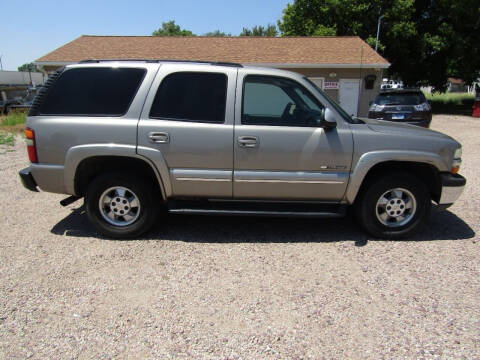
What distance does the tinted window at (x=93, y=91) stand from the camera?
12.4 ft

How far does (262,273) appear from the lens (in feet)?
10.9

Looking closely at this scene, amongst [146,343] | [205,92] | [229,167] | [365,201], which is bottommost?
[146,343]

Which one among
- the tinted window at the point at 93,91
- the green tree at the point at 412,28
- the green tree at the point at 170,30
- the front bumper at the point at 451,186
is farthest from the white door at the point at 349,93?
the green tree at the point at 170,30

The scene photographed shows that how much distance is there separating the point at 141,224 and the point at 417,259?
3.10 meters

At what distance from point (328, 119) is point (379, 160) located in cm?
74

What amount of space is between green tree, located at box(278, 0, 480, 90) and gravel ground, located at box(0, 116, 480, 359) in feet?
68.7

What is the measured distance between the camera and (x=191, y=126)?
12.1 ft

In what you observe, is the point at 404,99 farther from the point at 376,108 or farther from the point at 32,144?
the point at 32,144

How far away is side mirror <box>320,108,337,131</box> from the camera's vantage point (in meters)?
3.57

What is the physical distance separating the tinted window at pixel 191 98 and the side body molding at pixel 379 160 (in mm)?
1602

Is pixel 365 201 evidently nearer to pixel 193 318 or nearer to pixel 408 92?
pixel 193 318

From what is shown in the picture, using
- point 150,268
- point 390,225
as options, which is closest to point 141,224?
point 150,268

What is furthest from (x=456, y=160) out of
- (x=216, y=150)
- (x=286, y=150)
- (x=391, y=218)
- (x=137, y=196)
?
(x=137, y=196)

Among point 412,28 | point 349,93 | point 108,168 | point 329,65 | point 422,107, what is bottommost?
point 108,168
